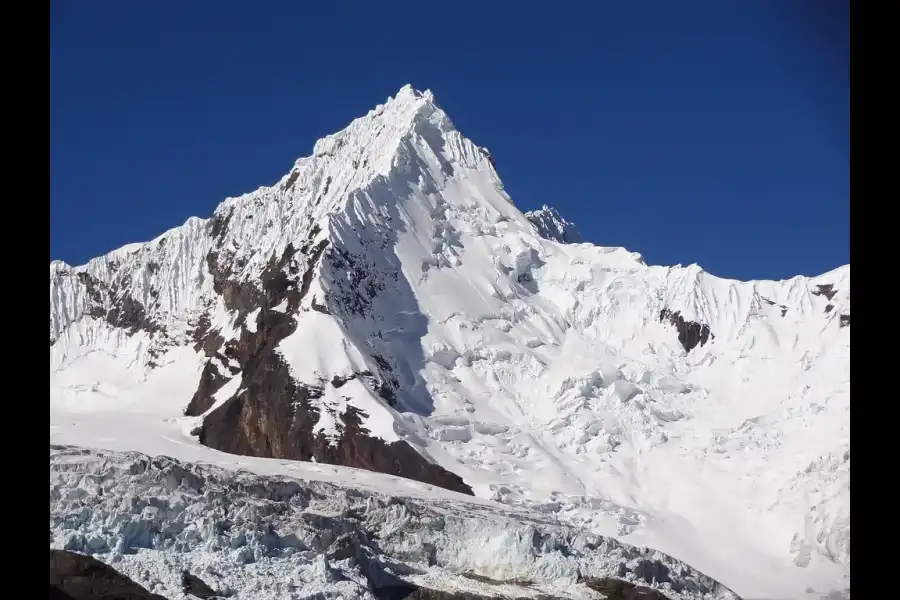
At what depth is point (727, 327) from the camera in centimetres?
10256

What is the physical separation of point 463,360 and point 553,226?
38.4m

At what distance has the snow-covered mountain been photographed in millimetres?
80188

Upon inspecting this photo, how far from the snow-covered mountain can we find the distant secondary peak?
11050 millimetres

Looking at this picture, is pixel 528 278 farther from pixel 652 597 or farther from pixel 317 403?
pixel 652 597

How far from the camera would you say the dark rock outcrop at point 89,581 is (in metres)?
35.3

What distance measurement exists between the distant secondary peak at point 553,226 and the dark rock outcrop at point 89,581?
277ft

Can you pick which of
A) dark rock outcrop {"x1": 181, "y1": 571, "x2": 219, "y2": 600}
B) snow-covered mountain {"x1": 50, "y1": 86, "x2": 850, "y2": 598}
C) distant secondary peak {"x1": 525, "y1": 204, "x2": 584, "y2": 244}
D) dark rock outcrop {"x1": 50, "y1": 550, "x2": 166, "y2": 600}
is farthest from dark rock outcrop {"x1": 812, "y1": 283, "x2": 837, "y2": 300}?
dark rock outcrop {"x1": 50, "y1": 550, "x2": 166, "y2": 600}

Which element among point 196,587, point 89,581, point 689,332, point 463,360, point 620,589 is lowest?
point 620,589

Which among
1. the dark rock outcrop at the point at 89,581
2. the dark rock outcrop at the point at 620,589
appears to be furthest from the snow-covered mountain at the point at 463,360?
the dark rock outcrop at the point at 89,581

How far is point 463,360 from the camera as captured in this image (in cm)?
9775

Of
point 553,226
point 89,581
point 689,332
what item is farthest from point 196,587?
point 553,226

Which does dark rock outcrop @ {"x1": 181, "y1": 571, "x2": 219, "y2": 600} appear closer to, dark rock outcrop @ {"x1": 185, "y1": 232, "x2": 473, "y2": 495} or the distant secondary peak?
dark rock outcrop @ {"x1": 185, "y1": 232, "x2": 473, "y2": 495}

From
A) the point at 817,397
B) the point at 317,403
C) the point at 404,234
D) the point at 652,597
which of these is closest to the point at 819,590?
the point at 652,597

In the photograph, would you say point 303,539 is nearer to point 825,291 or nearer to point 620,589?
point 620,589
